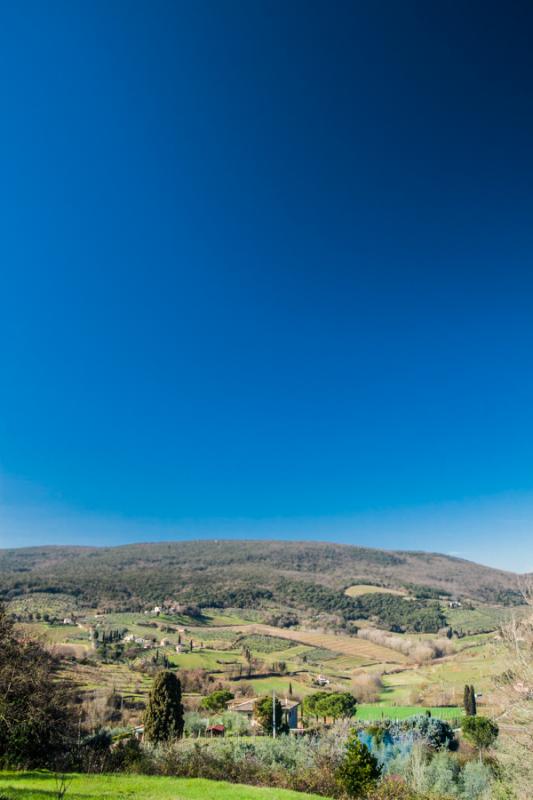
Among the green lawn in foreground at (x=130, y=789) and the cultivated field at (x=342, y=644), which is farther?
the cultivated field at (x=342, y=644)

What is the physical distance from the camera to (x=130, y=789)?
15.3 m

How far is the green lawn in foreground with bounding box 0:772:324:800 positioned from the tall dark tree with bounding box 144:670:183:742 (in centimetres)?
1727

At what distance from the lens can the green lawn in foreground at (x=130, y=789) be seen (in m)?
13.2

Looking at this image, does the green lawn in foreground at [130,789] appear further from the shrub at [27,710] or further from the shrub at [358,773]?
the shrub at [358,773]

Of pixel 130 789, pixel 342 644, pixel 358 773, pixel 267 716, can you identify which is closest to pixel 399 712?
pixel 267 716

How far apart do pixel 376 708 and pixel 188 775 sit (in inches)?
2168

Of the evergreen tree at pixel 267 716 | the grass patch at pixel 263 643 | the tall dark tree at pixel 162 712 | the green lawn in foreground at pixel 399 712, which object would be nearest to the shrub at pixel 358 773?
the tall dark tree at pixel 162 712

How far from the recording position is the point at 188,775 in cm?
2022

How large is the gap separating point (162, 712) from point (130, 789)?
21.8 metres

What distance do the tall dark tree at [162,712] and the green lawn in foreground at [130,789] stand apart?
17267 millimetres

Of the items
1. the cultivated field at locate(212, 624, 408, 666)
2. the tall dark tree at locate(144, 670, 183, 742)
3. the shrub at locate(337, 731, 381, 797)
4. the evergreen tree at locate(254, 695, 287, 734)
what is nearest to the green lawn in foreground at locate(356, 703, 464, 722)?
the evergreen tree at locate(254, 695, 287, 734)

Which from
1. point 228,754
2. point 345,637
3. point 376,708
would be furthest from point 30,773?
point 345,637

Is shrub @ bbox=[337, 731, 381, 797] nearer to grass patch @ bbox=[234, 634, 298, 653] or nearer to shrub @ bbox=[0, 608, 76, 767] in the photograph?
shrub @ bbox=[0, 608, 76, 767]

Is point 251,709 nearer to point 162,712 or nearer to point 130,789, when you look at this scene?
point 162,712
